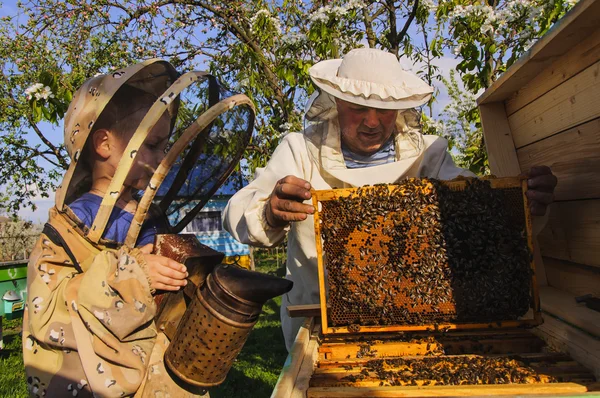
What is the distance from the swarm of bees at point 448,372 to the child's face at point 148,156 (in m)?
1.19

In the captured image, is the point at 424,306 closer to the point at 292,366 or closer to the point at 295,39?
the point at 292,366

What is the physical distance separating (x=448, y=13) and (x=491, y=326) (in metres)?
3.98

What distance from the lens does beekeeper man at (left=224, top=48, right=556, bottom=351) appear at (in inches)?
94.7

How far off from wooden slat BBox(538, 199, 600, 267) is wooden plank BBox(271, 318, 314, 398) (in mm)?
1432

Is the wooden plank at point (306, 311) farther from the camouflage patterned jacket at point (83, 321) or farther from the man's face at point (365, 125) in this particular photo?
the man's face at point (365, 125)

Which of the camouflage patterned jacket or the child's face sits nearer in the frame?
the camouflage patterned jacket

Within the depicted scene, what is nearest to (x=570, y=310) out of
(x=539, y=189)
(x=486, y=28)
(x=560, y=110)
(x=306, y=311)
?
(x=539, y=189)

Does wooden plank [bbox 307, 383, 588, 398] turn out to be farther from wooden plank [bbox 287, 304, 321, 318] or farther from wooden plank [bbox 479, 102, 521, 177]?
wooden plank [bbox 479, 102, 521, 177]

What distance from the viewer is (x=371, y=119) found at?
250 centimetres

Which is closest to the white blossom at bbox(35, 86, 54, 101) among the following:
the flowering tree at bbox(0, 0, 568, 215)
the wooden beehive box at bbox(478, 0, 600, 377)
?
the flowering tree at bbox(0, 0, 568, 215)

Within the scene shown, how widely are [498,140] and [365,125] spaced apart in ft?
3.77

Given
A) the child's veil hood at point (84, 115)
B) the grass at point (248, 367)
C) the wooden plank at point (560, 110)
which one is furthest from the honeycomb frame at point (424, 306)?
the grass at point (248, 367)

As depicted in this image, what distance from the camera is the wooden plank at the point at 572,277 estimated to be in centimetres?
229

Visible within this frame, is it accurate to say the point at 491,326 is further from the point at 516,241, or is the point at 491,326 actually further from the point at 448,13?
the point at 448,13
